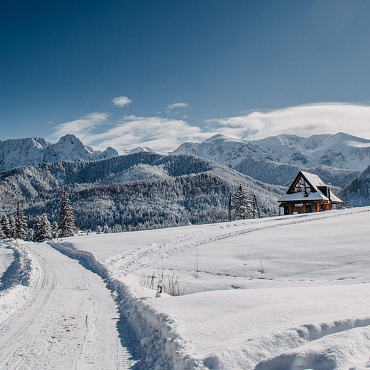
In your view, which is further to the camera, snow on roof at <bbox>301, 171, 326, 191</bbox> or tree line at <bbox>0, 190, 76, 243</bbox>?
tree line at <bbox>0, 190, 76, 243</bbox>

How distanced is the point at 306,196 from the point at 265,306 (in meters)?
39.4

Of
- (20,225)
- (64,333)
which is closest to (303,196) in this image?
(64,333)

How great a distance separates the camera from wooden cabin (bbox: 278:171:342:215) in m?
41.9

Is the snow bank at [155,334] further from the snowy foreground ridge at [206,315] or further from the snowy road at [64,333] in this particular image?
the snowy road at [64,333]

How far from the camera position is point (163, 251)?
58.9 ft

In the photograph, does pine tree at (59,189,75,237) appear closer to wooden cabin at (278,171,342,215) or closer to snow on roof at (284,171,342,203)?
wooden cabin at (278,171,342,215)

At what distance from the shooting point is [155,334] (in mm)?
5891

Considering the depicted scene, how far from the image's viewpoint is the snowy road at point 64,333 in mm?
5021

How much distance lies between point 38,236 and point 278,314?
55.2m

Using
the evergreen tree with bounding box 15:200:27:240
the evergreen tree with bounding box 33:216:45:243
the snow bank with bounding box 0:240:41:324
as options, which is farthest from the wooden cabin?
the evergreen tree with bounding box 15:200:27:240

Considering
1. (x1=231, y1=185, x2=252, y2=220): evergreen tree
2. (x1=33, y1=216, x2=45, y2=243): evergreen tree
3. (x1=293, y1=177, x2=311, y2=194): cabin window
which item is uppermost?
(x1=293, y1=177, x2=311, y2=194): cabin window

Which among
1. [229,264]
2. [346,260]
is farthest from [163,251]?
[346,260]

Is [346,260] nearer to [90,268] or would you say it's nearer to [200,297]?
[200,297]

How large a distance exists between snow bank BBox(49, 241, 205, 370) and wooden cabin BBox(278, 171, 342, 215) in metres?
36.7
